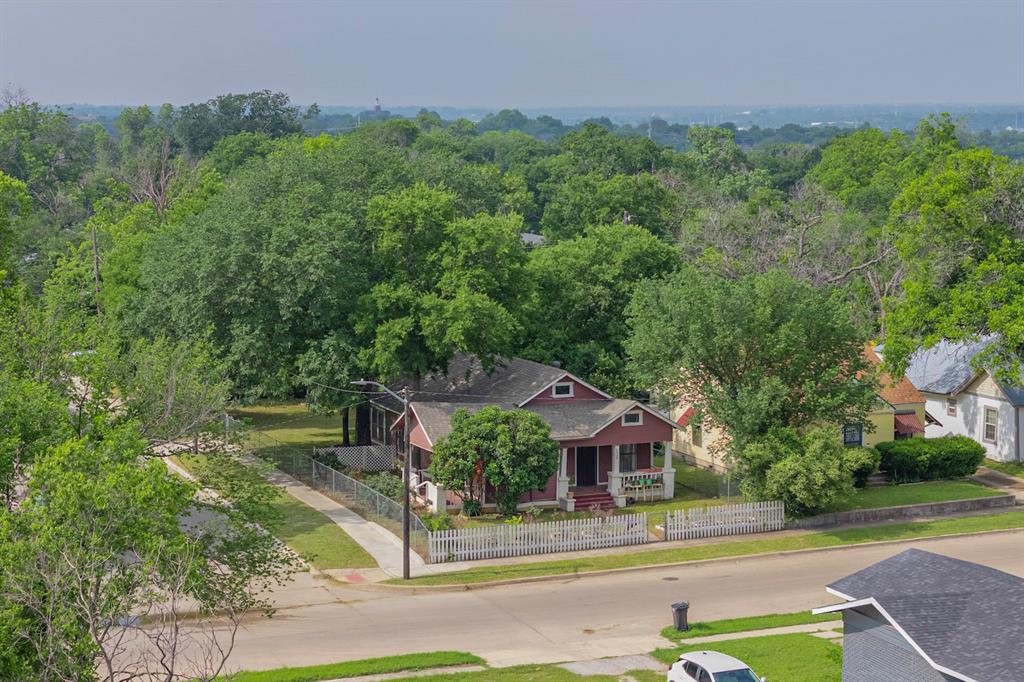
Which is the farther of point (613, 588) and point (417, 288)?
point (417, 288)

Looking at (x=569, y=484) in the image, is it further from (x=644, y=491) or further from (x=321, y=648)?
(x=321, y=648)

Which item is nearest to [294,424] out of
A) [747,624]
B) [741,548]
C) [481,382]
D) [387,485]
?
[481,382]

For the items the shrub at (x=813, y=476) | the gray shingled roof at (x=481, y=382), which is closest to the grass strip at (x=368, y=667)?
the shrub at (x=813, y=476)

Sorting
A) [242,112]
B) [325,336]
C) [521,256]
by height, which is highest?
[242,112]

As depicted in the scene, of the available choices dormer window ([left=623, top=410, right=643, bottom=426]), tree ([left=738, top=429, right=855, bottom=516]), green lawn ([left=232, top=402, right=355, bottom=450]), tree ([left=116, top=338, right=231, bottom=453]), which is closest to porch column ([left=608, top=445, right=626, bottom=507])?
dormer window ([left=623, top=410, right=643, bottom=426])

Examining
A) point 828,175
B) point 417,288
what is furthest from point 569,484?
point 828,175

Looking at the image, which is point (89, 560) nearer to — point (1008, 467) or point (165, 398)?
point (165, 398)

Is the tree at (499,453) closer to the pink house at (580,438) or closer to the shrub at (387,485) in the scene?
the pink house at (580,438)
